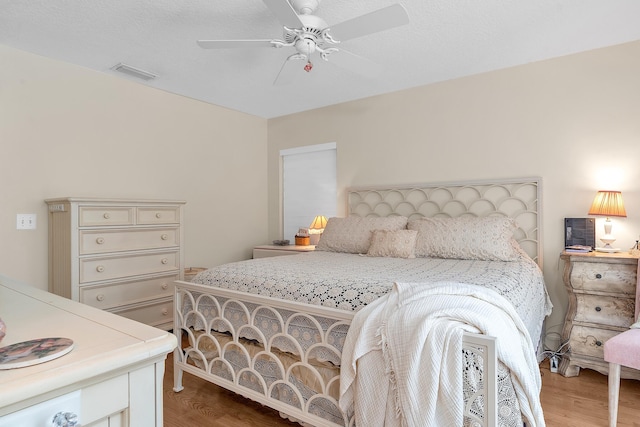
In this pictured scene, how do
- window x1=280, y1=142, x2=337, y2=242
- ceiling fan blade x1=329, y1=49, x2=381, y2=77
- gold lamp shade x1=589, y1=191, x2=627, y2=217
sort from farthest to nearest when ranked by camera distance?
window x1=280, y1=142, x2=337, y2=242 → gold lamp shade x1=589, y1=191, x2=627, y2=217 → ceiling fan blade x1=329, y1=49, x2=381, y2=77

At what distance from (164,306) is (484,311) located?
105 inches

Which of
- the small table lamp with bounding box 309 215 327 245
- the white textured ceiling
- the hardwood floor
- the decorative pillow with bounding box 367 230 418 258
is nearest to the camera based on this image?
the hardwood floor

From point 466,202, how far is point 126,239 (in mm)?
2916

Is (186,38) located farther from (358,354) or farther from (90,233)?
(358,354)

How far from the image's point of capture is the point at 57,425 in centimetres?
54

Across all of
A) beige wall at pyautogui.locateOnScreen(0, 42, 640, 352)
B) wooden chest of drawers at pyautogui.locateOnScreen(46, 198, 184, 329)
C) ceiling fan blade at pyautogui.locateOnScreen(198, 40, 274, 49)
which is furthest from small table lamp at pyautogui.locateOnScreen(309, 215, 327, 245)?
ceiling fan blade at pyautogui.locateOnScreen(198, 40, 274, 49)

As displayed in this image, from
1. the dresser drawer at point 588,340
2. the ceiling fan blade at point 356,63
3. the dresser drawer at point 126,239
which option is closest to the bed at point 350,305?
the dresser drawer at point 588,340

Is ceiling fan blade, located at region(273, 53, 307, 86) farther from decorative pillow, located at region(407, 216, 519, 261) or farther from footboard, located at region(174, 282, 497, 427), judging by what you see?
decorative pillow, located at region(407, 216, 519, 261)

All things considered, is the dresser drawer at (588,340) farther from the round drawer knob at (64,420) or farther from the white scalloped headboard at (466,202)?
the round drawer knob at (64,420)

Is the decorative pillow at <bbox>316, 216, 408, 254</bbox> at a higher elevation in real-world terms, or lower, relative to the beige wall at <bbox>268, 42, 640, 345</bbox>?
lower

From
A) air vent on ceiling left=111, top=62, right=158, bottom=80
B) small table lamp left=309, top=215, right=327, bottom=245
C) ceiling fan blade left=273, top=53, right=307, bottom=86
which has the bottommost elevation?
small table lamp left=309, top=215, right=327, bottom=245

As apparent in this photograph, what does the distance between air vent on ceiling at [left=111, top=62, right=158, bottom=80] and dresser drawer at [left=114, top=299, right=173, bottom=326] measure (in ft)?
6.44

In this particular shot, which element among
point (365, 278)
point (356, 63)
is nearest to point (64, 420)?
point (365, 278)

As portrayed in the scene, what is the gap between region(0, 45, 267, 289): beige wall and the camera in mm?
2707
